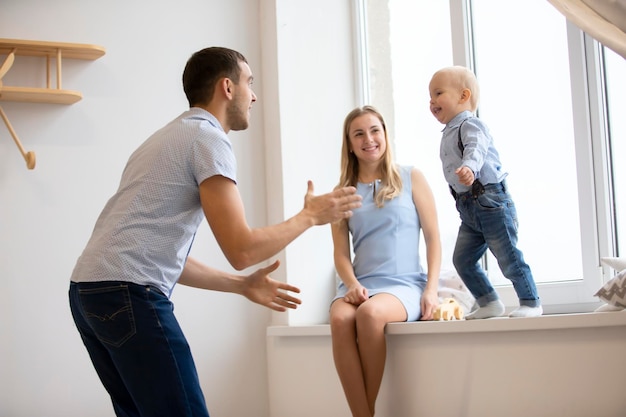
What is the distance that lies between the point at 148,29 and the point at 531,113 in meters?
1.61

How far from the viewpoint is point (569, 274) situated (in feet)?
8.13

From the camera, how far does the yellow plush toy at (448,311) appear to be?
2396 mm

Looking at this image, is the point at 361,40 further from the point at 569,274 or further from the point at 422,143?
the point at 569,274

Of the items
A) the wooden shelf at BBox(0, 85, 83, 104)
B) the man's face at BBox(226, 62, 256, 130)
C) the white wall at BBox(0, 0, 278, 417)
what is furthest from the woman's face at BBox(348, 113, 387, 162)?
the wooden shelf at BBox(0, 85, 83, 104)

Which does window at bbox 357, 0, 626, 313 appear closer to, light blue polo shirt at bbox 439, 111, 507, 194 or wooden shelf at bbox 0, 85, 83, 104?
light blue polo shirt at bbox 439, 111, 507, 194

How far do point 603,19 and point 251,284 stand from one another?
1.12m

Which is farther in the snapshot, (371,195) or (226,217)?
(371,195)

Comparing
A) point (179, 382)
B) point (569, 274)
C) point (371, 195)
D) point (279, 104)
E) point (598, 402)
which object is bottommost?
point (598, 402)

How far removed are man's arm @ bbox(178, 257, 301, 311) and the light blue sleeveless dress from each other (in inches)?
30.7

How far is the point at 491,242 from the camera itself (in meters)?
2.28

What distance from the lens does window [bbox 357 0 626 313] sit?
7.71ft

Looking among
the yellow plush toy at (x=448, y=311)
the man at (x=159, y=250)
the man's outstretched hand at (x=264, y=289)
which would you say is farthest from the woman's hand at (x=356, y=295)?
the man at (x=159, y=250)

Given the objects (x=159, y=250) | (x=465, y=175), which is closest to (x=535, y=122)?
(x=465, y=175)

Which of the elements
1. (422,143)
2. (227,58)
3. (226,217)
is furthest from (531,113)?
(226,217)
